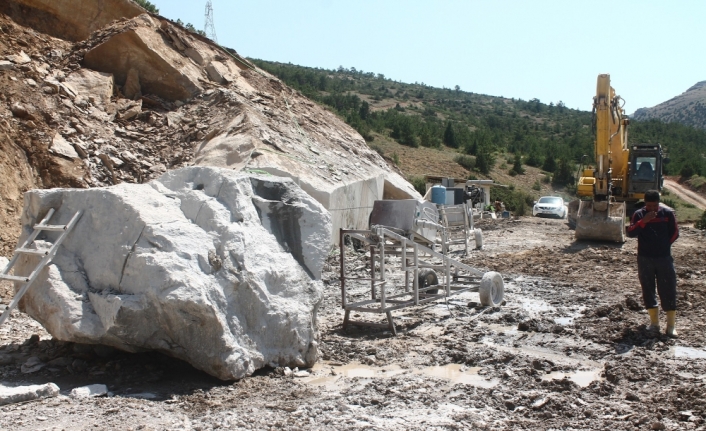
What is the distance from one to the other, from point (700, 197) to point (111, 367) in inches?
1654

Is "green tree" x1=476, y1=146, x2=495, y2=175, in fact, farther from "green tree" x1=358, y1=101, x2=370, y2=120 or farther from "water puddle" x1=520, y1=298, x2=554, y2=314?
"water puddle" x1=520, y1=298, x2=554, y2=314

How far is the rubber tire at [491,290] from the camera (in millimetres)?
8516

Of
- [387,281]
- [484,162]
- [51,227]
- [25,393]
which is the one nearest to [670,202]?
[484,162]

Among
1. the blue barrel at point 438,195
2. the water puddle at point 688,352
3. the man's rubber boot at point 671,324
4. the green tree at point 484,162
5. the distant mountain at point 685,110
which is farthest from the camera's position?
the distant mountain at point 685,110

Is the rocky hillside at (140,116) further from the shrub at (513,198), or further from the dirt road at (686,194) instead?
the dirt road at (686,194)

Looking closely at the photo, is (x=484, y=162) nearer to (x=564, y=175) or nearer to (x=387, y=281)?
(x=564, y=175)

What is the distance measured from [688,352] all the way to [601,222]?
9.53 meters

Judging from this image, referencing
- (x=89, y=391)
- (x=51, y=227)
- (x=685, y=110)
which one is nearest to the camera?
(x=89, y=391)

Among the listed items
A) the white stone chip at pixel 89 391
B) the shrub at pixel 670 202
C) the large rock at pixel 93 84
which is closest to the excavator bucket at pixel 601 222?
the large rock at pixel 93 84

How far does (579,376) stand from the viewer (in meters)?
5.75

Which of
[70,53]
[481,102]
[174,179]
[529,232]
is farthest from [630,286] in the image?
[481,102]

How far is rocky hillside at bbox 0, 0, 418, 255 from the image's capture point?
11.3 meters

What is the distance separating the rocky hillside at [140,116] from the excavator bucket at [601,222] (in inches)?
167

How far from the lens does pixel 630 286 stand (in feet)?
33.4
